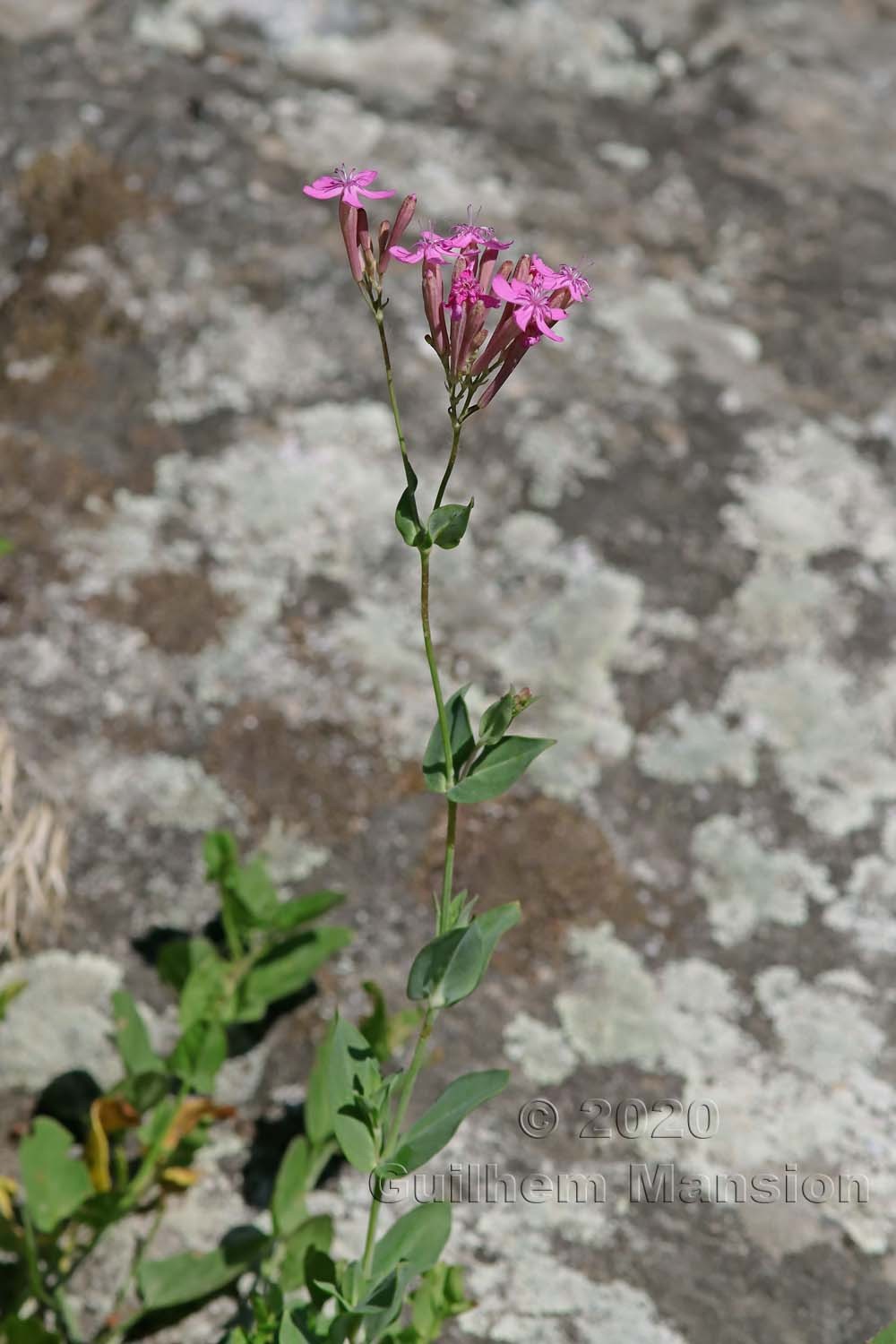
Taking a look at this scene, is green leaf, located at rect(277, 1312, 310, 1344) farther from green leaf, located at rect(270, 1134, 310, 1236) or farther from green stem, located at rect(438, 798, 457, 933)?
green stem, located at rect(438, 798, 457, 933)

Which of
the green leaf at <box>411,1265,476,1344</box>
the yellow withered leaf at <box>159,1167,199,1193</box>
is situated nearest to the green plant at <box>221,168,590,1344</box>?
the green leaf at <box>411,1265,476,1344</box>

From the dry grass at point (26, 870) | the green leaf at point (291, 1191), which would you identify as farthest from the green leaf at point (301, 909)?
the dry grass at point (26, 870)

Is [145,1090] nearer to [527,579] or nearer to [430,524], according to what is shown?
[430,524]

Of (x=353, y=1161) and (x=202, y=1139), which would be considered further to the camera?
(x=202, y=1139)

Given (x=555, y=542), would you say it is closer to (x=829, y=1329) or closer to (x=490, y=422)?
(x=490, y=422)

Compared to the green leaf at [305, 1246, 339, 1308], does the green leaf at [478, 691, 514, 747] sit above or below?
above

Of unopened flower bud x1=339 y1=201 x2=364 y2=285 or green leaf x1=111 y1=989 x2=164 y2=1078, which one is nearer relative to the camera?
unopened flower bud x1=339 y1=201 x2=364 y2=285

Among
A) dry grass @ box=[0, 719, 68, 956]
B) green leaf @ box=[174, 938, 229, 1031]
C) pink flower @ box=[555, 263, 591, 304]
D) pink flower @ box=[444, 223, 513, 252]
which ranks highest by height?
pink flower @ box=[444, 223, 513, 252]

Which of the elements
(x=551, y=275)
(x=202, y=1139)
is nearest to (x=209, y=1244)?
(x=202, y=1139)
